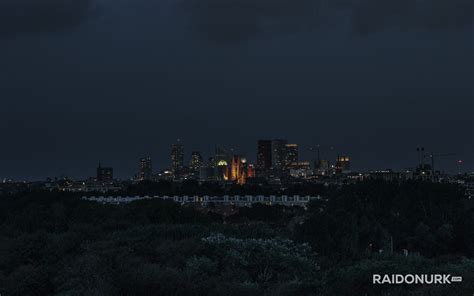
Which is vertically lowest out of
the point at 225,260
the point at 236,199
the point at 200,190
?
the point at 225,260

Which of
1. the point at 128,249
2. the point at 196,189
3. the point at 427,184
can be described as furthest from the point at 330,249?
the point at 196,189

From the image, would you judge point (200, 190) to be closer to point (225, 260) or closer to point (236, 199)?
point (236, 199)

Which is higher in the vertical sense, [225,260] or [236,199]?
[236,199]

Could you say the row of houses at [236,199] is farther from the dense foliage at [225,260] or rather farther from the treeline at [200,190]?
the dense foliage at [225,260]

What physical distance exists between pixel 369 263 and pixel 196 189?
11742cm

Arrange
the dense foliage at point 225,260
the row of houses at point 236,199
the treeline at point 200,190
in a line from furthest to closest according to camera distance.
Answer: the treeline at point 200,190
the row of houses at point 236,199
the dense foliage at point 225,260

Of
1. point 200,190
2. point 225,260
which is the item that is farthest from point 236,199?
point 225,260

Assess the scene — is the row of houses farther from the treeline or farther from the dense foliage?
the dense foliage

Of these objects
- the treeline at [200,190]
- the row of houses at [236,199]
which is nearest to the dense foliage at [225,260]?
the row of houses at [236,199]

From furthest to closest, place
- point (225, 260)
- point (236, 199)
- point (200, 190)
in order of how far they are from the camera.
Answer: point (200, 190) → point (236, 199) → point (225, 260)

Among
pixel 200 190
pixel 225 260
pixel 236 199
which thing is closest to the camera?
pixel 225 260

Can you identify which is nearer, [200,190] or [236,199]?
[236,199]

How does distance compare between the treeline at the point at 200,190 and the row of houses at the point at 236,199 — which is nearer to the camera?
the row of houses at the point at 236,199

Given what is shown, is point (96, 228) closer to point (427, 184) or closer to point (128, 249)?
point (128, 249)
